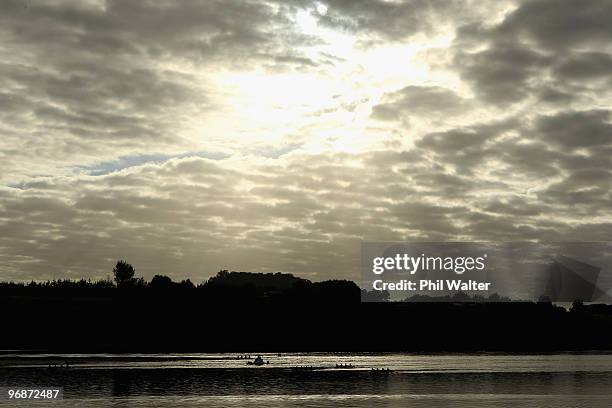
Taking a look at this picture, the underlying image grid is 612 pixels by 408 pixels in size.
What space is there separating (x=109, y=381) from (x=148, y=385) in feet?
30.3

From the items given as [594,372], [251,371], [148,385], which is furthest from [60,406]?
[594,372]

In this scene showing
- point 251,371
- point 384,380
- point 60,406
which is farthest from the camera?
point 251,371

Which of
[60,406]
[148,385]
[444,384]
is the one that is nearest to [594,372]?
[444,384]

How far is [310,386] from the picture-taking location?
117250 millimetres

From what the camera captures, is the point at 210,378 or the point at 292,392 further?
the point at 210,378

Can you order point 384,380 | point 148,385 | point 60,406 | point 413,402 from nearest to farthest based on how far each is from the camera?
point 60,406
point 413,402
point 148,385
point 384,380

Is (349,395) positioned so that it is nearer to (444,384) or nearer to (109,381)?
(444,384)

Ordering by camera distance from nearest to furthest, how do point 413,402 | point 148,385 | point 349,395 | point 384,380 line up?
point 413,402 → point 349,395 → point 148,385 → point 384,380

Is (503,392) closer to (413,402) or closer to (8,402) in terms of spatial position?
(413,402)

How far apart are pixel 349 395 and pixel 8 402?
137 feet

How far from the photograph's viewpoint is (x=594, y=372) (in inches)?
6324

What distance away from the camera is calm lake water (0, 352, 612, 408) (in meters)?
96.7

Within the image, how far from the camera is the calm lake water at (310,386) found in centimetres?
9669

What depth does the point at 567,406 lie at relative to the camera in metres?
94.1
